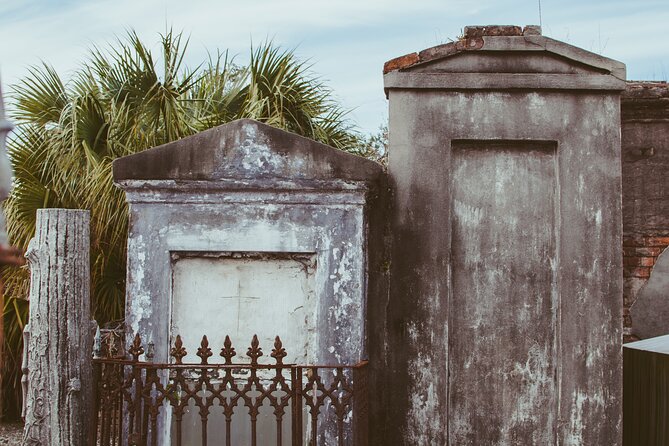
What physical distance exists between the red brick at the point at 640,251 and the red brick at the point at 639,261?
0.08 ft

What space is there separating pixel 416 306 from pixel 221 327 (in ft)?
4.57

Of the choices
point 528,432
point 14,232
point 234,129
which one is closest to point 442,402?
point 528,432

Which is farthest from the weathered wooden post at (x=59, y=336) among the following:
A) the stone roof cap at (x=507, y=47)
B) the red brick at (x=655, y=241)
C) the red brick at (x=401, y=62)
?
the red brick at (x=655, y=241)

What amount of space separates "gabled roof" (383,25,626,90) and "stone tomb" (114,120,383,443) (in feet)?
3.08

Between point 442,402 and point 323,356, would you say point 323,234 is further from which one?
point 442,402

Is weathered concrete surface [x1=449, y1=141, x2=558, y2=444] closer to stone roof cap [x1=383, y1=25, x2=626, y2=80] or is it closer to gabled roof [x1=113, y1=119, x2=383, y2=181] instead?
stone roof cap [x1=383, y1=25, x2=626, y2=80]

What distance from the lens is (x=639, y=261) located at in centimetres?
718

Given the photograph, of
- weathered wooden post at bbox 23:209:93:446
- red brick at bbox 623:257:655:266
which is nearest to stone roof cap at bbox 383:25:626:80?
red brick at bbox 623:257:655:266

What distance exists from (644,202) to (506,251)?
165 cm

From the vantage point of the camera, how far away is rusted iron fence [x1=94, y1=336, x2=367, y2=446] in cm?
511

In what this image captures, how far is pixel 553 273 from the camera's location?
246 inches

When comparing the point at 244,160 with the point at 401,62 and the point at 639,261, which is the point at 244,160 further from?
the point at 639,261

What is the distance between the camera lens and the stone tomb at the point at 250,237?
5840 millimetres

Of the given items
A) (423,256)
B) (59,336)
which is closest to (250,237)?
→ (423,256)
